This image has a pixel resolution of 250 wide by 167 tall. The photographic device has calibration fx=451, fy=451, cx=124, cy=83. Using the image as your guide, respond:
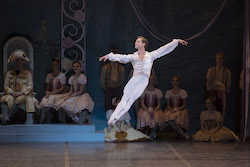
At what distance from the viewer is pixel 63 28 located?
918 centimetres

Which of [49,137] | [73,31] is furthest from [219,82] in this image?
[49,137]

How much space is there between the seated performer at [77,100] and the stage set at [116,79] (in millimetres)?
19

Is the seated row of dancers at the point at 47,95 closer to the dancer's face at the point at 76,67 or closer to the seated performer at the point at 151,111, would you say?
the dancer's face at the point at 76,67

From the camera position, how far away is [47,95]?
27.6 feet

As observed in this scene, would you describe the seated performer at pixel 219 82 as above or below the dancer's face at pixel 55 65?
below

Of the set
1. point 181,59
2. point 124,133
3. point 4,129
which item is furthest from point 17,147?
point 181,59

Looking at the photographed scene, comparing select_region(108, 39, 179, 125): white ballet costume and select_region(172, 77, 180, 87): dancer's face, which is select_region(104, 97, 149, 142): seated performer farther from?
select_region(108, 39, 179, 125): white ballet costume

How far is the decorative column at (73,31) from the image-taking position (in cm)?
916

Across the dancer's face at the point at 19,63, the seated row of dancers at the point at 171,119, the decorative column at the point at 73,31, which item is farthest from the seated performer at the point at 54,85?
the seated row of dancers at the point at 171,119

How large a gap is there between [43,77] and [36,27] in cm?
103

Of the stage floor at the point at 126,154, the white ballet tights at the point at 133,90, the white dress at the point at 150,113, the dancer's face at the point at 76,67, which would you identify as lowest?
the stage floor at the point at 126,154

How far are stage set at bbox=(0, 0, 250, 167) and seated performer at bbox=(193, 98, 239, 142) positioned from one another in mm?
19

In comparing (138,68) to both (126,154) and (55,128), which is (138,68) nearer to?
(126,154)

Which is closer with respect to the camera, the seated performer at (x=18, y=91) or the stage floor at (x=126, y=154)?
the stage floor at (x=126, y=154)
